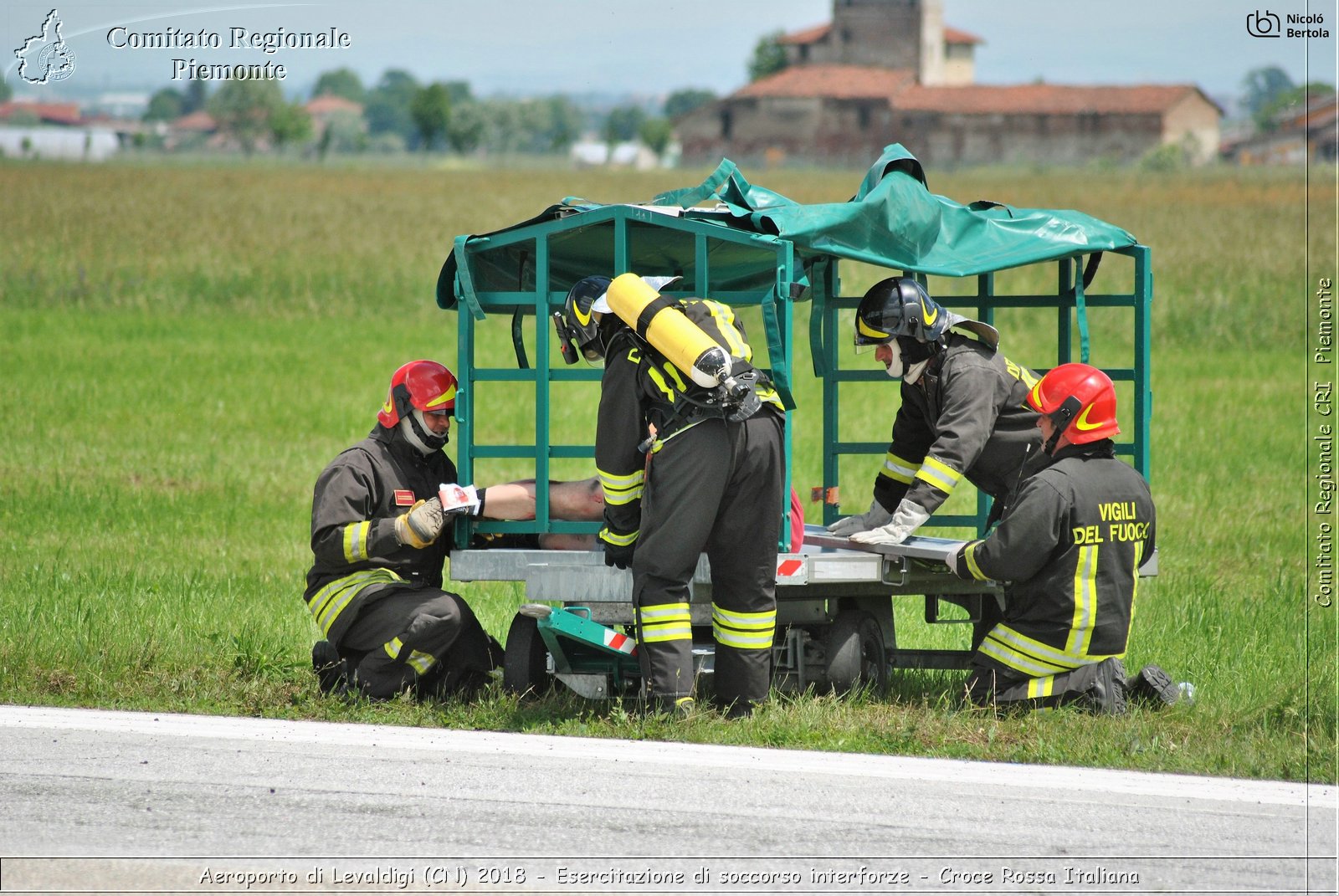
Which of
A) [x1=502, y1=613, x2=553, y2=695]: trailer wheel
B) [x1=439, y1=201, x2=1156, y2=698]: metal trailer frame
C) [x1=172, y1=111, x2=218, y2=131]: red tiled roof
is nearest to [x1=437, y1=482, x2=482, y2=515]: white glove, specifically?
[x1=439, y1=201, x2=1156, y2=698]: metal trailer frame

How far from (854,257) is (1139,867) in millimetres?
3090

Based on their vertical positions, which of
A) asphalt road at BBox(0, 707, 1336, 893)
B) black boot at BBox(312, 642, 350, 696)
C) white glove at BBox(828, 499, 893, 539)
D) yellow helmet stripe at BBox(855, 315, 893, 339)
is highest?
yellow helmet stripe at BBox(855, 315, 893, 339)

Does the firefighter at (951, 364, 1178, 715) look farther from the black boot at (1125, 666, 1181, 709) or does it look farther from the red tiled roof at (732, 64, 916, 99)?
the red tiled roof at (732, 64, 916, 99)

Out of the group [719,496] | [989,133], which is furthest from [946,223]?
[989,133]

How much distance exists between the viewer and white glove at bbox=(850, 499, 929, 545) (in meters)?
6.67

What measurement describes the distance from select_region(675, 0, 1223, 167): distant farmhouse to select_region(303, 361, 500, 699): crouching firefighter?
74.0 m

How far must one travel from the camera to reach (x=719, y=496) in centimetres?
605

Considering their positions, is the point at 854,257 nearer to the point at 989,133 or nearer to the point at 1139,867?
the point at 1139,867

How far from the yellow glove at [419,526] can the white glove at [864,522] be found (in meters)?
2.10

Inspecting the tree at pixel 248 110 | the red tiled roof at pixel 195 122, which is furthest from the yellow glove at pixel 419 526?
the red tiled roof at pixel 195 122

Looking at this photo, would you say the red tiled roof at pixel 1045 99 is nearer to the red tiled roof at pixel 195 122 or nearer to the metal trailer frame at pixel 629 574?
the red tiled roof at pixel 195 122

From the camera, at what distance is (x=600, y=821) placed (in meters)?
5.06

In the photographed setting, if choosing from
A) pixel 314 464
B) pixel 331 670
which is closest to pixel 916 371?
pixel 331 670

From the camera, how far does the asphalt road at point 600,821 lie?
4.61m
